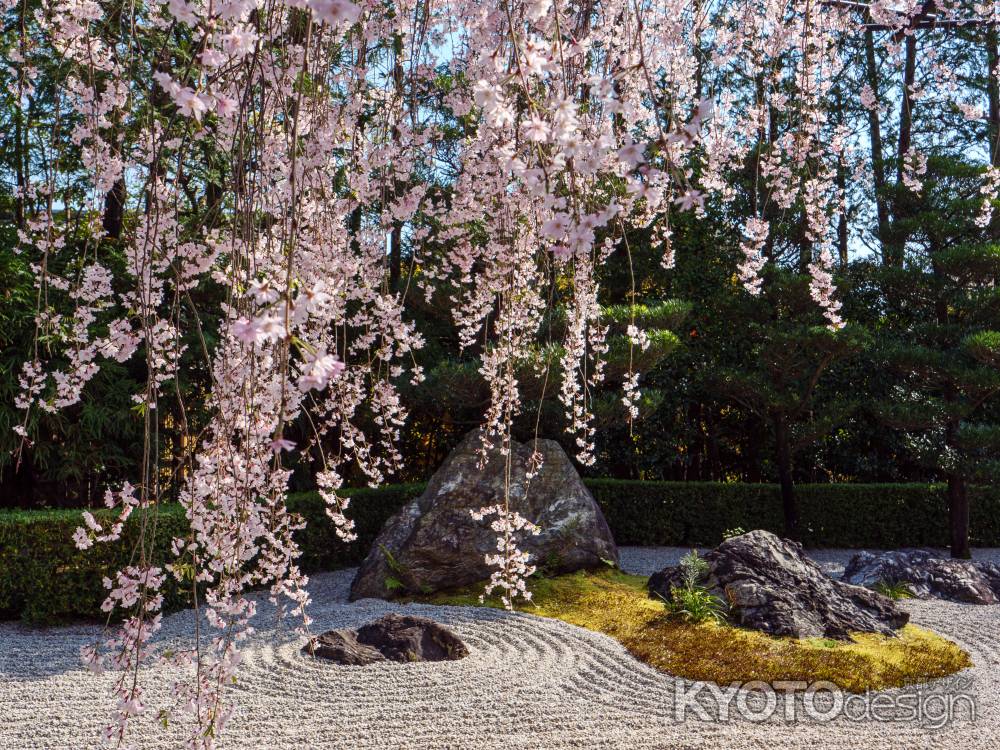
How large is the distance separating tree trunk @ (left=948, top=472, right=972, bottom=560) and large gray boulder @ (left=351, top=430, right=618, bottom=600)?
2946mm

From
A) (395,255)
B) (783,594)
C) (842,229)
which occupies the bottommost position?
(783,594)

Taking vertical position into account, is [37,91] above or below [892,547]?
above

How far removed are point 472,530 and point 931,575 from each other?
110 inches

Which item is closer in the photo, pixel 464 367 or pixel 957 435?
pixel 464 367

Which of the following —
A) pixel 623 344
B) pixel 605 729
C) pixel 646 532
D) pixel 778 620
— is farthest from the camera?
pixel 646 532

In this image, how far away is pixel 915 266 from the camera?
251 inches

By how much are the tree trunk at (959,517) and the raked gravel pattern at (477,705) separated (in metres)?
2.54

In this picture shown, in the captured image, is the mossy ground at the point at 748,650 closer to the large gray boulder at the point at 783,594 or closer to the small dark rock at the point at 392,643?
the large gray boulder at the point at 783,594

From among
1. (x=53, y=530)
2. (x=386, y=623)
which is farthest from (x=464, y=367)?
(x=53, y=530)

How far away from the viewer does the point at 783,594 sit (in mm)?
Answer: 3863

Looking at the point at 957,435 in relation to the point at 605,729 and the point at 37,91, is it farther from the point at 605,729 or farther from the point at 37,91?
the point at 37,91

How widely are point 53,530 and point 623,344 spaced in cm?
345

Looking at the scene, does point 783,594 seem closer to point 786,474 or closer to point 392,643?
point 392,643

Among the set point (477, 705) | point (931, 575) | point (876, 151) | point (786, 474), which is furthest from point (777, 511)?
point (477, 705)
